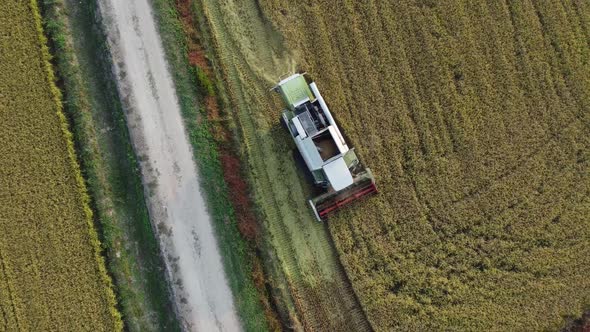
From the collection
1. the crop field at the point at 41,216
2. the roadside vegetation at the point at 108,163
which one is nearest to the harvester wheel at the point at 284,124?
the roadside vegetation at the point at 108,163

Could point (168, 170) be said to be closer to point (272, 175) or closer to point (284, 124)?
point (272, 175)

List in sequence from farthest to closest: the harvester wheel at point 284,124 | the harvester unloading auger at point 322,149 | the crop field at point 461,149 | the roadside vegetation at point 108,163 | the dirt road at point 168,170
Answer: the harvester wheel at point 284,124 < the crop field at point 461,149 < the roadside vegetation at point 108,163 < the dirt road at point 168,170 < the harvester unloading auger at point 322,149

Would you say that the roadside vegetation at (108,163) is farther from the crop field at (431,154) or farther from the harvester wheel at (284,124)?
the harvester wheel at (284,124)

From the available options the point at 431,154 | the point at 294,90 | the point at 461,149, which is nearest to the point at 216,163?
the point at 294,90

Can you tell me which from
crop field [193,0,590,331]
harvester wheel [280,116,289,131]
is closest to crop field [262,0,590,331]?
crop field [193,0,590,331]

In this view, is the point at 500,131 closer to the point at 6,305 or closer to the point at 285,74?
the point at 285,74

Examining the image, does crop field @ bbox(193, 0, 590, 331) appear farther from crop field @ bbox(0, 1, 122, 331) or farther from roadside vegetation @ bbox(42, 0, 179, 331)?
crop field @ bbox(0, 1, 122, 331)

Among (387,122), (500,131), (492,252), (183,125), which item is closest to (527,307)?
(492,252)
